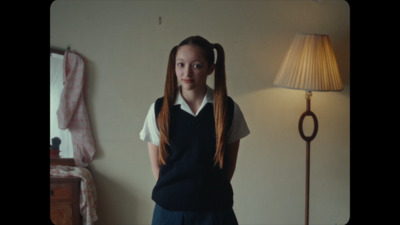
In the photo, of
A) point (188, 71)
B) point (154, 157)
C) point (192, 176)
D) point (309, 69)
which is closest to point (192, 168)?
point (192, 176)

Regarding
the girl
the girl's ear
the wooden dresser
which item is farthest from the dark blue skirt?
the girl's ear

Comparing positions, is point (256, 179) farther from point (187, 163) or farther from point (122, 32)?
point (122, 32)

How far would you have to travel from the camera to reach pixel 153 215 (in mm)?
1334

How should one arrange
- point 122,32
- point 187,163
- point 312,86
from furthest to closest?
point 312,86, point 122,32, point 187,163

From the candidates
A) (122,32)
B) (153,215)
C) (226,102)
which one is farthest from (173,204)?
(122,32)

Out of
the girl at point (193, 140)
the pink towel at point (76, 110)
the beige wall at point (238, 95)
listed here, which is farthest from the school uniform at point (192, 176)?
the pink towel at point (76, 110)

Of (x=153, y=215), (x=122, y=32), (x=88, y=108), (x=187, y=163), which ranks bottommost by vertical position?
(x=153, y=215)

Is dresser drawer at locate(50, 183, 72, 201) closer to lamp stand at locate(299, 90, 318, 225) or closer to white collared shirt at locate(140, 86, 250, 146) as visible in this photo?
white collared shirt at locate(140, 86, 250, 146)

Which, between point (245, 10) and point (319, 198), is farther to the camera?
point (319, 198)

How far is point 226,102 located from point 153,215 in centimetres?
35

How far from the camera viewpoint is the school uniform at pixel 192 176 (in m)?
1.27

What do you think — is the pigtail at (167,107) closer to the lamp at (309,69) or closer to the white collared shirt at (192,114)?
the white collared shirt at (192,114)

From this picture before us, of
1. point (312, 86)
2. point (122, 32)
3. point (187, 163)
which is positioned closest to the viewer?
point (187, 163)

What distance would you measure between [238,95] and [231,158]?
0.18 meters
